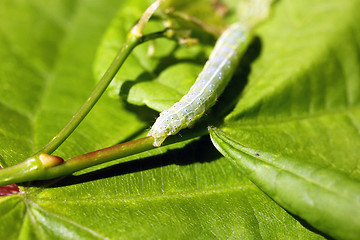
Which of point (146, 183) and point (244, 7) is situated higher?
point (244, 7)

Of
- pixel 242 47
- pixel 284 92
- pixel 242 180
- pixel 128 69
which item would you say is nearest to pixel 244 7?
pixel 242 47

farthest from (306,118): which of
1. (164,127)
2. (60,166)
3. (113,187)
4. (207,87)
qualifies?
(60,166)

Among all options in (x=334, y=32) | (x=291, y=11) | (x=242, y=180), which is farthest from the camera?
(x=291, y=11)

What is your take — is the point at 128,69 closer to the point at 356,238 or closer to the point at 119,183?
the point at 119,183

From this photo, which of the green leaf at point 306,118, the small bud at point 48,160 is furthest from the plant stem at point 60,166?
the green leaf at point 306,118

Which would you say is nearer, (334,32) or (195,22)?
(195,22)

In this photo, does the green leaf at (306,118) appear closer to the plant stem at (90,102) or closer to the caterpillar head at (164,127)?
the caterpillar head at (164,127)

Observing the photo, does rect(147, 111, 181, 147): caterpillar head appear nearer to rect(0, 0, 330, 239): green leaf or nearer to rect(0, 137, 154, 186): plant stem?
rect(0, 137, 154, 186): plant stem
